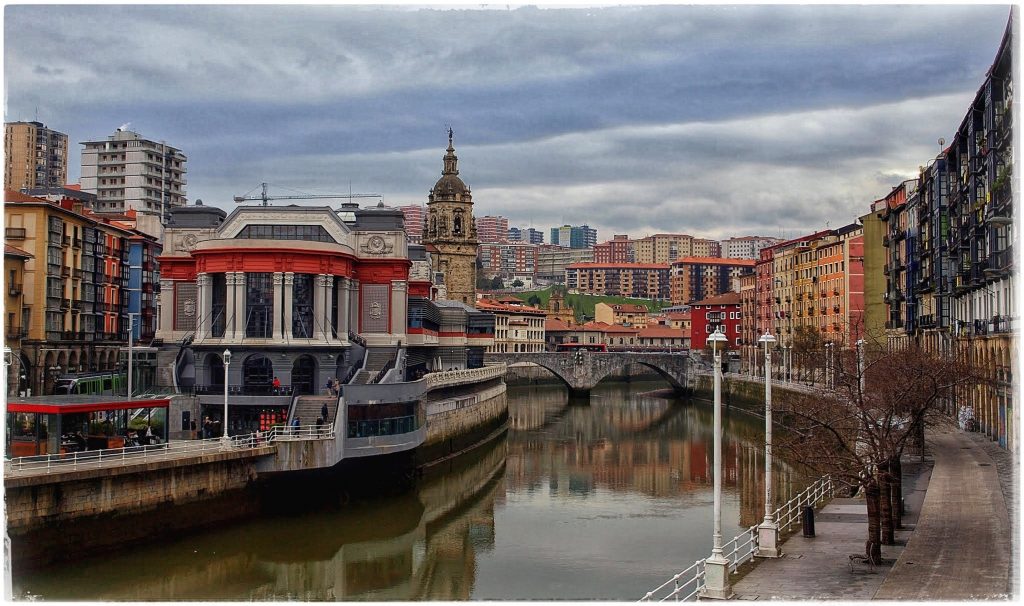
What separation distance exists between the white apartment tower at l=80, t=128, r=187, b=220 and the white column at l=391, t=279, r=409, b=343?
83.8 metres

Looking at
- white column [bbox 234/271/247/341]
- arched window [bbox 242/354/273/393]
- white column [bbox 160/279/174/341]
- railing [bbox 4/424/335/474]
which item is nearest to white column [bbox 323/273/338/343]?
arched window [bbox 242/354/273/393]

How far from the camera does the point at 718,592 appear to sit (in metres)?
26.9

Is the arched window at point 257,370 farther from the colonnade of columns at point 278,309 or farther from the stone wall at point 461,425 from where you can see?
the stone wall at point 461,425

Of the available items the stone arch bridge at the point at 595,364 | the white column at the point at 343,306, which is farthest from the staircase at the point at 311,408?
the stone arch bridge at the point at 595,364

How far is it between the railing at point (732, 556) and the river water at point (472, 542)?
3.18 feet

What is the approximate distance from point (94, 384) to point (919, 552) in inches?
1600

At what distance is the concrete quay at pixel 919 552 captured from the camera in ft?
89.0

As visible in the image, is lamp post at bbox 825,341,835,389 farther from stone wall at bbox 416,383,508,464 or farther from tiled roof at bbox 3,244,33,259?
tiled roof at bbox 3,244,33,259

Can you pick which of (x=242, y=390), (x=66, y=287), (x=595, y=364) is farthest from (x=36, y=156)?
(x=242, y=390)

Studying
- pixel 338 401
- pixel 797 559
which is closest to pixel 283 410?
pixel 338 401

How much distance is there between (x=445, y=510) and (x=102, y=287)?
38.0 meters

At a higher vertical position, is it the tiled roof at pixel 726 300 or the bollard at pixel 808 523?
the tiled roof at pixel 726 300

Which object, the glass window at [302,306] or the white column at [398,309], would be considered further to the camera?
the white column at [398,309]

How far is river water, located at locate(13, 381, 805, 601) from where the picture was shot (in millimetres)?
35812
